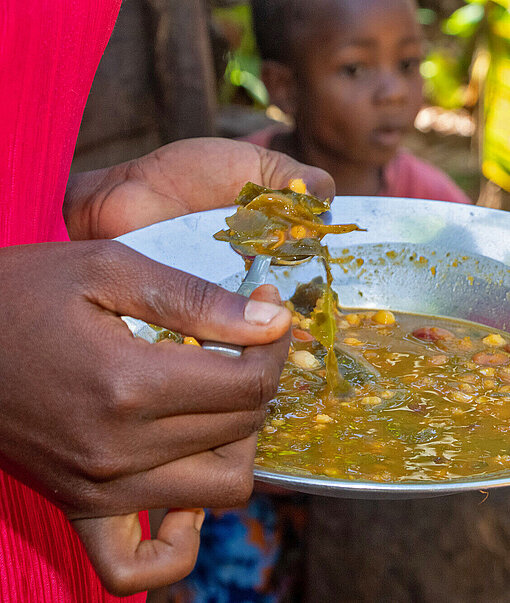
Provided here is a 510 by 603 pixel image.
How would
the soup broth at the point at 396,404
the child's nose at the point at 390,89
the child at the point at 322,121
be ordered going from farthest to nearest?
the child's nose at the point at 390,89 → the child at the point at 322,121 → the soup broth at the point at 396,404

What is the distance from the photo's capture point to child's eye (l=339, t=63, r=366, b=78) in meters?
3.28

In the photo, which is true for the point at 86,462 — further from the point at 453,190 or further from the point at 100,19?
the point at 453,190

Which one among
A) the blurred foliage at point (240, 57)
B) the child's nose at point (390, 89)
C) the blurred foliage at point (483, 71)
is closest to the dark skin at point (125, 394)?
the child's nose at point (390, 89)

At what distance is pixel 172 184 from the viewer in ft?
5.91

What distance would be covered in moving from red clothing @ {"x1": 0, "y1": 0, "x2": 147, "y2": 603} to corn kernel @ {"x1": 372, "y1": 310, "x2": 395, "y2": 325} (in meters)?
0.86

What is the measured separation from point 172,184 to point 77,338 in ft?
3.14

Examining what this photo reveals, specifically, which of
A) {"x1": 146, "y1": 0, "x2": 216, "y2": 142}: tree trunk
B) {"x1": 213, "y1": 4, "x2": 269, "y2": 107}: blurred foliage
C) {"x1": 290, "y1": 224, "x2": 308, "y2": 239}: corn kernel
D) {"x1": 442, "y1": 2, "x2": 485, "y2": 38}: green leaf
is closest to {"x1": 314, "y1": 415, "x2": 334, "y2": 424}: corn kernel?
{"x1": 290, "y1": 224, "x2": 308, "y2": 239}: corn kernel

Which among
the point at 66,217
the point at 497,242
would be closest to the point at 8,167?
the point at 66,217

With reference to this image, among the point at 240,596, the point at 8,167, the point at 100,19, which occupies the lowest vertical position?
the point at 240,596

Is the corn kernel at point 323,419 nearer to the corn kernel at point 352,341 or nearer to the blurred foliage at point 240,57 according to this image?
the corn kernel at point 352,341

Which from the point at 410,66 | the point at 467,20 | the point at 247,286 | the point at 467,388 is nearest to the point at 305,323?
the point at 467,388

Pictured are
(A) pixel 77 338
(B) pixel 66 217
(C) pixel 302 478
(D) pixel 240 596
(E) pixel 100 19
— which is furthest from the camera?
(D) pixel 240 596

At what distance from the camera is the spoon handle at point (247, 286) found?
957mm

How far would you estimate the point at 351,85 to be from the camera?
329 cm
